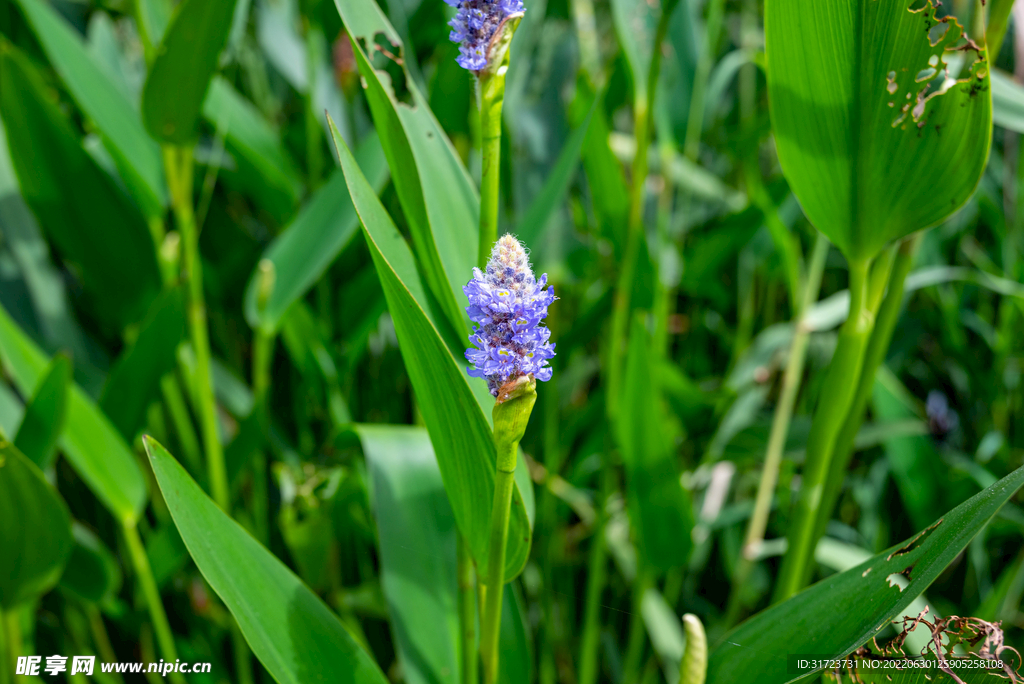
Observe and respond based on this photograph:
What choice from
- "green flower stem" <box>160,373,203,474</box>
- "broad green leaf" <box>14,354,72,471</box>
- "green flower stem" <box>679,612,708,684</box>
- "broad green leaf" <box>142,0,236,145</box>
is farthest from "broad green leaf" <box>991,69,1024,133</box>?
"green flower stem" <box>160,373,203,474</box>

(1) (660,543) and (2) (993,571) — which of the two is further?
(2) (993,571)

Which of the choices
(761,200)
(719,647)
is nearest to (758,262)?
(761,200)

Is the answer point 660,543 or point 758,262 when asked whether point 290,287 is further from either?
point 758,262

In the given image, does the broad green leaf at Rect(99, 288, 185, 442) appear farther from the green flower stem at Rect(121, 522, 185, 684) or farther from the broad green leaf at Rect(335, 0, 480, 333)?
the broad green leaf at Rect(335, 0, 480, 333)

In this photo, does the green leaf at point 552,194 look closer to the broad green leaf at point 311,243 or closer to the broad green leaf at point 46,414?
the broad green leaf at point 311,243
